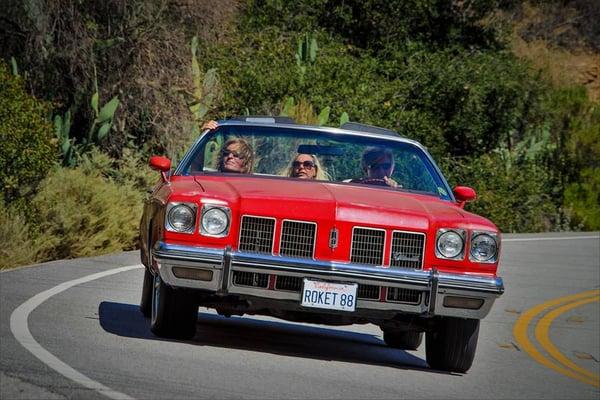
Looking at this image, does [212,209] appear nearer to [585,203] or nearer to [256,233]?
[256,233]

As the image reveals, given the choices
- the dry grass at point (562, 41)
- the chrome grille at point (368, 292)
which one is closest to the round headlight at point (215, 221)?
the chrome grille at point (368, 292)

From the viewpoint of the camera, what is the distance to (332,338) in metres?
11.6

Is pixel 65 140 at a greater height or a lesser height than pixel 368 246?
lesser

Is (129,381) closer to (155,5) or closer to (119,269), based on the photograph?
(119,269)

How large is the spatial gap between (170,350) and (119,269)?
6.05 metres

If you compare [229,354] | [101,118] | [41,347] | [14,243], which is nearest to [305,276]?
[229,354]

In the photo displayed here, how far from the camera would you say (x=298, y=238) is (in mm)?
9039

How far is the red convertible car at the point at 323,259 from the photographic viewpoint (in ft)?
29.2

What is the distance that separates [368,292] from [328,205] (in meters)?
0.61

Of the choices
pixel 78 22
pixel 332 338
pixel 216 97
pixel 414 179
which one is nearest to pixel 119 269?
pixel 332 338

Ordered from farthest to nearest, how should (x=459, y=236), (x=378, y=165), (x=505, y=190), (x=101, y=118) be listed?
(x=505, y=190) < (x=101, y=118) < (x=378, y=165) < (x=459, y=236)

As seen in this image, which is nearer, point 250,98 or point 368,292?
point 368,292

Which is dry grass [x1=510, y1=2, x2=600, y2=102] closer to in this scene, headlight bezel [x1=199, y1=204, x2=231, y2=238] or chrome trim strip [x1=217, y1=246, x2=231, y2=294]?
headlight bezel [x1=199, y1=204, x2=231, y2=238]

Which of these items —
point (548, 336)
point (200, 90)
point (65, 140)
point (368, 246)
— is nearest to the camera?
point (368, 246)
